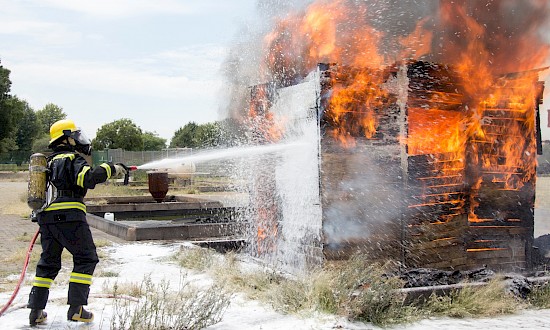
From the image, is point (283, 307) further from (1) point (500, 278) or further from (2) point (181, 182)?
(2) point (181, 182)

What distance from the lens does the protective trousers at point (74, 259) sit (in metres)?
5.09

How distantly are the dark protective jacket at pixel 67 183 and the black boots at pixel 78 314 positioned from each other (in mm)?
785

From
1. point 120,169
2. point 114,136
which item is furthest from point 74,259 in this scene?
point 114,136

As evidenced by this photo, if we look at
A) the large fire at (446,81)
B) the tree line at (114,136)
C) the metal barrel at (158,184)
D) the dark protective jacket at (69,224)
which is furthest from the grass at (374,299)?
the tree line at (114,136)

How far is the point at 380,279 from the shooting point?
17.9 ft

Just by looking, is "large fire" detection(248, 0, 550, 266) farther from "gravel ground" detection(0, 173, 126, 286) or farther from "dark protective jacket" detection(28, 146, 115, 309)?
"gravel ground" detection(0, 173, 126, 286)

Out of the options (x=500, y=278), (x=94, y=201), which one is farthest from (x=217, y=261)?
(x=94, y=201)

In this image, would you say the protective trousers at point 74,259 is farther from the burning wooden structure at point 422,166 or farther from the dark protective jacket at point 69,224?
the burning wooden structure at point 422,166

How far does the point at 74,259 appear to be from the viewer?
526 cm

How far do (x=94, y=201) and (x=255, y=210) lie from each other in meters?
11.1

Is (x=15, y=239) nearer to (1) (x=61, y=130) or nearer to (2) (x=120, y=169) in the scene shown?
(1) (x=61, y=130)

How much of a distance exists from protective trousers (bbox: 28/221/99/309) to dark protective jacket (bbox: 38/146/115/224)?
0.08m

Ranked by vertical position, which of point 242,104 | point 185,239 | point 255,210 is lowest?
point 185,239

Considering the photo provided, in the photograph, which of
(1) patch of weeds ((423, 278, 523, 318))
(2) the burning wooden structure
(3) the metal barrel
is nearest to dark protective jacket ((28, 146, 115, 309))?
(2) the burning wooden structure
